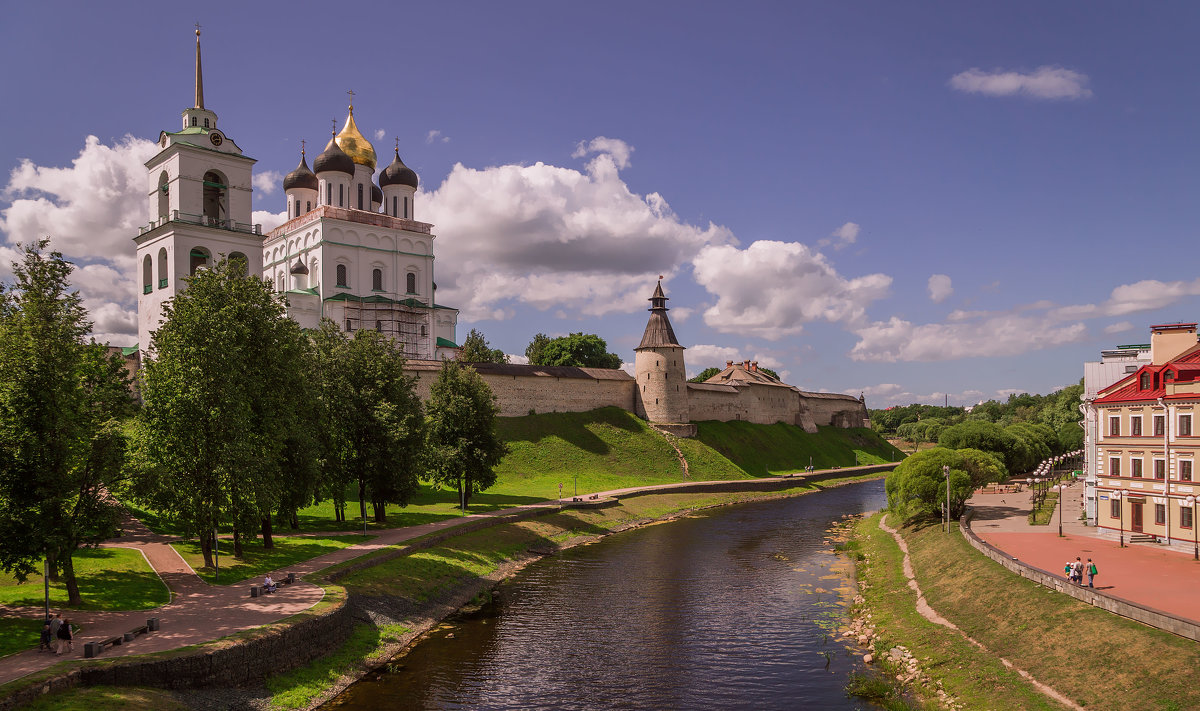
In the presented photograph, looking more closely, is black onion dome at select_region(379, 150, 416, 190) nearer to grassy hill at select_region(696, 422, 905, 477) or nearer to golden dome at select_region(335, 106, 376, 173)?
golden dome at select_region(335, 106, 376, 173)

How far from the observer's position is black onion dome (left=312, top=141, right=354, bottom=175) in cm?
6619

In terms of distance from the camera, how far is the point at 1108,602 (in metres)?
17.3

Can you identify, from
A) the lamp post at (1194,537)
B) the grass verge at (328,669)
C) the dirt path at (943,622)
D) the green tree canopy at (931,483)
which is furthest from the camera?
the green tree canopy at (931,483)

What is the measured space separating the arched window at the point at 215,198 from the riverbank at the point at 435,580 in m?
31.2

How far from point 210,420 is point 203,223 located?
31807mm

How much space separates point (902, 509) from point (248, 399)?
29211 millimetres

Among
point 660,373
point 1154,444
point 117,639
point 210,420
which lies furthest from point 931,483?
point 660,373

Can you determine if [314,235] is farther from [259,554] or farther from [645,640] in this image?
[645,640]

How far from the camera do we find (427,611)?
78.3 ft

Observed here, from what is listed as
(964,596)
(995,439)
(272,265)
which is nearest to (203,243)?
(272,265)

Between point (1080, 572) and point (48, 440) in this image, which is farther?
point (1080, 572)

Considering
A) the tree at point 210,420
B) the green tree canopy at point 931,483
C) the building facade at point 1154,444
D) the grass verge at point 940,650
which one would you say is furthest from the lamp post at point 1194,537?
the tree at point 210,420

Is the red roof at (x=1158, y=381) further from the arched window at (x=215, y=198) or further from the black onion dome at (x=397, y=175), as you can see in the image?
the black onion dome at (x=397, y=175)

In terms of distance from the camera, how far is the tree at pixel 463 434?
39156 mm
